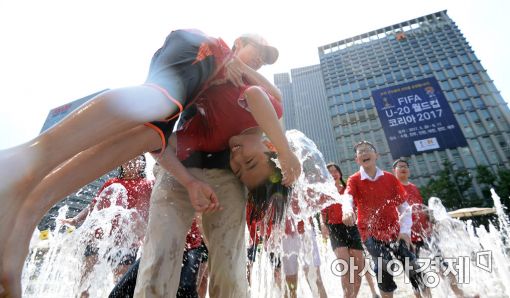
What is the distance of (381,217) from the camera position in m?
3.17

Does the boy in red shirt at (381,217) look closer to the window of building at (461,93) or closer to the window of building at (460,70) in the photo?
the window of building at (461,93)

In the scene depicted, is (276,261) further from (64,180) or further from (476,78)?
(476,78)

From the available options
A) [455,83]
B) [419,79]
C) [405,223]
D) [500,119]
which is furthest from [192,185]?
[455,83]

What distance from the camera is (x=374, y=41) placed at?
5466 centimetres

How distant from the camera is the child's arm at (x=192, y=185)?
3.66 feet

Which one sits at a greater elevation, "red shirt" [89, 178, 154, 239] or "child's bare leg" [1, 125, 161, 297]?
"red shirt" [89, 178, 154, 239]

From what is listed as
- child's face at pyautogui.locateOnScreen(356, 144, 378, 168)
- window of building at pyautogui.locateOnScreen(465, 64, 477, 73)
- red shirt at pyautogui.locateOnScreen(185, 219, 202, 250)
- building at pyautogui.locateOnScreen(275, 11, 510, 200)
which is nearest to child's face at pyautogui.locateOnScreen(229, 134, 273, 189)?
red shirt at pyautogui.locateOnScreen(185, 219, 202, 250)

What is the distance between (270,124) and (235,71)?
1.07ft

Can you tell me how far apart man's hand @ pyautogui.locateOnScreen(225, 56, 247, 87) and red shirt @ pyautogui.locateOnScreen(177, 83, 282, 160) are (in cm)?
4

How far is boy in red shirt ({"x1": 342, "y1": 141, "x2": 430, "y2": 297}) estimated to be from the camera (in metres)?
2.85

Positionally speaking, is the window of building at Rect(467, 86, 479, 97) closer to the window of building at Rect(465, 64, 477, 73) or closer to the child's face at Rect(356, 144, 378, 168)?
the window of building at Rect(465, 64, 477, 73)

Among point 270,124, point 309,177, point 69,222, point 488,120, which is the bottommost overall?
point 270,124

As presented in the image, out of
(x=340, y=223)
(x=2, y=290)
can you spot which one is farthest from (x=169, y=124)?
(x=340, y=223)

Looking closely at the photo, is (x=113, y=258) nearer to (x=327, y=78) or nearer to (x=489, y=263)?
(x=489, y=263)
